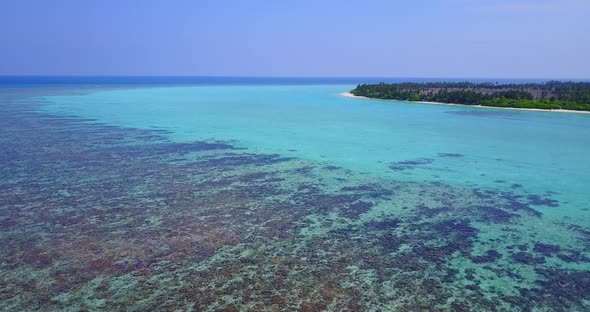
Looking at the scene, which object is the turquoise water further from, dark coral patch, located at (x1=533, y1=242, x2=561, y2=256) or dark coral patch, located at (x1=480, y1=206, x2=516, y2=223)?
dark coral patch, located at (x1=533, y1=242, x2=561, y2=256)

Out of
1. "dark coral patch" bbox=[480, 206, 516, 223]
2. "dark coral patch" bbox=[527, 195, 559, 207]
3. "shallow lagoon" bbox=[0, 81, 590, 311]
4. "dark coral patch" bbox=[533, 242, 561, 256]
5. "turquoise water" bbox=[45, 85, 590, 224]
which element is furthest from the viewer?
"turquoise water" bbox=[45, 85, 590, 224]

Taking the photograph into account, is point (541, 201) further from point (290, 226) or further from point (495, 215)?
point (290, 226)

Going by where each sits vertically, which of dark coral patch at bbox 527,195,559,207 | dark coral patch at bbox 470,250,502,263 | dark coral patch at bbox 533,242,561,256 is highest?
dark coral patch at bbox 527,195,559,207

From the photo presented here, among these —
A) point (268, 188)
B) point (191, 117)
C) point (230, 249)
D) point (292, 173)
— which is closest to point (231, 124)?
point (191, 117)

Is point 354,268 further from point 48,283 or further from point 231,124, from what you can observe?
point 231,124

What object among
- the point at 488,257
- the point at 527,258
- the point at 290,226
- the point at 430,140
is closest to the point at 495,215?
the point at 527,258

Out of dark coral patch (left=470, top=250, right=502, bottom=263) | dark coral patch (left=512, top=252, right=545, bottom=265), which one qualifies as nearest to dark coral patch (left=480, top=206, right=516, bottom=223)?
dark coral patch (left=512, top=252, right=545, bottom=265)
